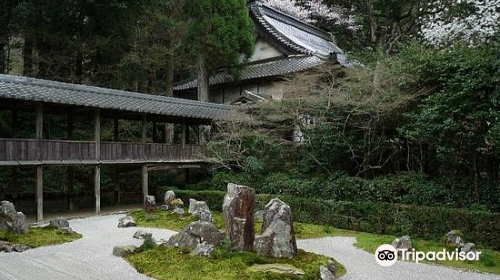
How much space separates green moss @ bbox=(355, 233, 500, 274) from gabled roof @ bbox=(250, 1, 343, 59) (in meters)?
13.6

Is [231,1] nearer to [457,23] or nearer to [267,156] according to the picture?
[267,156]

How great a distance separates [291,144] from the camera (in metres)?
19.1

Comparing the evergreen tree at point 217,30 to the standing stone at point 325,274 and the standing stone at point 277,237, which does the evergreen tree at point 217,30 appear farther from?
the standing stone at point 325,274

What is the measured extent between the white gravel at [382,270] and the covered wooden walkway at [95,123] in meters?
10.0

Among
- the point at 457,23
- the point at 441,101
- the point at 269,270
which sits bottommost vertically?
the point at 269,270

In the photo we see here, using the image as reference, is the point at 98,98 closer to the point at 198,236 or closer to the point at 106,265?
the point at 198,236

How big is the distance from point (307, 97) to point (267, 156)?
387 centimetres

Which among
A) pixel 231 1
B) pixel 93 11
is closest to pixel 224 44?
pixel 231 1

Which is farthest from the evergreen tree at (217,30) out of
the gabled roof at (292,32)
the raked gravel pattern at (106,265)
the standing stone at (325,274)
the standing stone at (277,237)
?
the standing stone at (325,274)

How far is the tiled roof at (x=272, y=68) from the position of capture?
2347 cm

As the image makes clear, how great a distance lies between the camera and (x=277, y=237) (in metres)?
9.15

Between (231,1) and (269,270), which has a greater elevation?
(231,1)

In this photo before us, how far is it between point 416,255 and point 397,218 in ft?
9.26

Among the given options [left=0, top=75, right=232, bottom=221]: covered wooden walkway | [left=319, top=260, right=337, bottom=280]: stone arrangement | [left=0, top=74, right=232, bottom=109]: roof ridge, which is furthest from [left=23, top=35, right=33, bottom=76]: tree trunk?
[left=319, top=260, right=337, bottom=280]: stone arrangement
